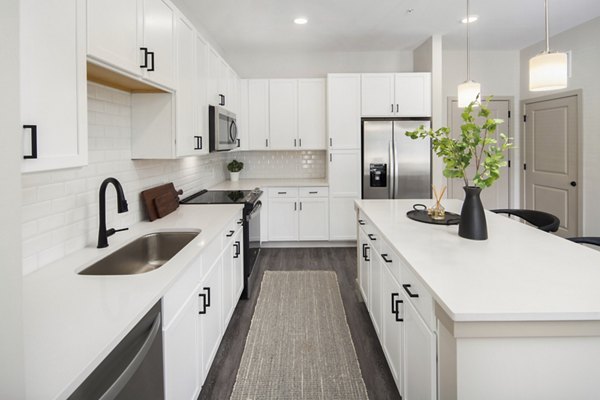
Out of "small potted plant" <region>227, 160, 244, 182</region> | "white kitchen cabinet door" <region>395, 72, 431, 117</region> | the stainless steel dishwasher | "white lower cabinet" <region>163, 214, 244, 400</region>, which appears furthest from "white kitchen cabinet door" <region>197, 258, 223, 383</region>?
"white kitchen cabinet door" <region>395, 72, 431, 117</region>

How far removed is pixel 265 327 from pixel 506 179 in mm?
4766

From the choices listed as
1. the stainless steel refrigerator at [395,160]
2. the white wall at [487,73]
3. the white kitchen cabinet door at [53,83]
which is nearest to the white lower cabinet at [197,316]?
the white kitchen cabinet door at [53,83]

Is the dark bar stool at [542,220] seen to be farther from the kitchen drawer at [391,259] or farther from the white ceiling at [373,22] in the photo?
the white ceiling at [373,22]

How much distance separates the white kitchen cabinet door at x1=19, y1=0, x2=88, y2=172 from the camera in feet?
3.64

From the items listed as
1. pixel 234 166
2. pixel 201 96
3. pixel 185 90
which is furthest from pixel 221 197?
pixel 234 166

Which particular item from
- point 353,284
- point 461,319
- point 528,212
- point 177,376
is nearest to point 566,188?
point 528,212

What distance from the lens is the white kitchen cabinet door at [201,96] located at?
10.2ft

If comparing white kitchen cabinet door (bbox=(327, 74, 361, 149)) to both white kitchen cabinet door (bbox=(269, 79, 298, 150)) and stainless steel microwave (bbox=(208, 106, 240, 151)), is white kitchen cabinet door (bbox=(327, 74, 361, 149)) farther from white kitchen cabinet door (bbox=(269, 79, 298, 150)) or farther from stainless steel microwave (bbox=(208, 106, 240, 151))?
stainless steel microwave (bbox=(208, 106, 240, 151))

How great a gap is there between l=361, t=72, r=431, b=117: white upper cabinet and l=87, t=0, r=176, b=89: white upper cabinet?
3201 millimetres

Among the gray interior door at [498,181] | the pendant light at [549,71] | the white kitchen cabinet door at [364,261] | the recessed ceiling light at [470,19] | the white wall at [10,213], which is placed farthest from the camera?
the gray interior door at [498,181]

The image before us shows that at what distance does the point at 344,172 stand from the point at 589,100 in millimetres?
3011

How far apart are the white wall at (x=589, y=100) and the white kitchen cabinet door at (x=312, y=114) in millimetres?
3103

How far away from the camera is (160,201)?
2.83 m

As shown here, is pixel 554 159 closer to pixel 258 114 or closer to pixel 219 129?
pixel 258 114
